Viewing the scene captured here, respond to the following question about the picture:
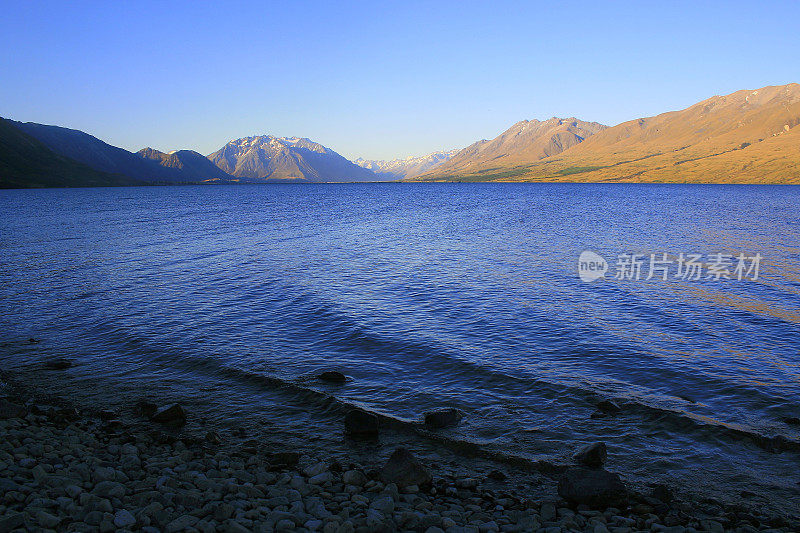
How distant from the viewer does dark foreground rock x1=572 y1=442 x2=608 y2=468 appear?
14906mm

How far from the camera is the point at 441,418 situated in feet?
57.0

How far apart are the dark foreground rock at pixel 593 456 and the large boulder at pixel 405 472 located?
4.76 m

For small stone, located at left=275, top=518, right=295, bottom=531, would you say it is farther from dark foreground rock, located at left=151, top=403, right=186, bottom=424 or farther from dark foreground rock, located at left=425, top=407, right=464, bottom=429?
dark foreground rock, located at left=151, top=403, right=186, bottom=424

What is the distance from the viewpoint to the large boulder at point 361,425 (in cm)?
1678

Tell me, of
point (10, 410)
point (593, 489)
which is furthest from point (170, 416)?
point (593, 489)

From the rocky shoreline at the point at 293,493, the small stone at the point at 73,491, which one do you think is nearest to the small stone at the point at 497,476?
the rocky shoreline at the point at 293,493

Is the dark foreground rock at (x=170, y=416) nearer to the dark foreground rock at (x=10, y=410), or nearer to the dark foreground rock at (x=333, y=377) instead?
the dark foreground rock at (x=10, y=410)

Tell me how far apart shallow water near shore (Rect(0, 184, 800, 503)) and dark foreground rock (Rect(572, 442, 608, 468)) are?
57 centimetres

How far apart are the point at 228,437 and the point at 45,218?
344ft

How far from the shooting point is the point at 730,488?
1373 centimetres

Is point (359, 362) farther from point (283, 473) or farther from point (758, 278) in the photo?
point (758, 278)

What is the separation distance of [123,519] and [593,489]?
1046 centimetres

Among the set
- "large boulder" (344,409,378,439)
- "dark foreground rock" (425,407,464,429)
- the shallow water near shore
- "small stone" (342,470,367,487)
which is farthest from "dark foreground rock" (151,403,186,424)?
"dark foreground rock" (425,407,464,429)

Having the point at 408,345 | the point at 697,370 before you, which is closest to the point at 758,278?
the point at 697,370
